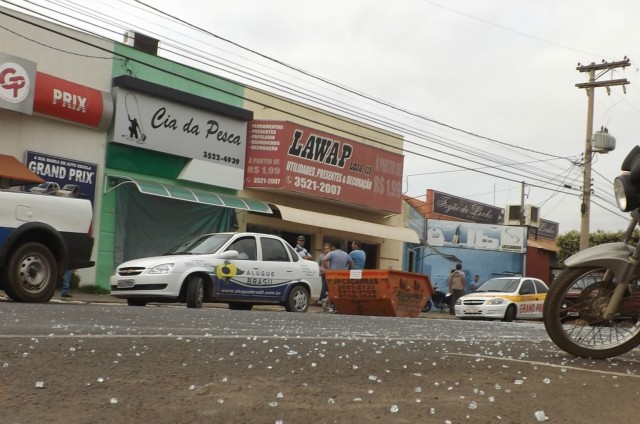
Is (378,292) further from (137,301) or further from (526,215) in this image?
(526,215)

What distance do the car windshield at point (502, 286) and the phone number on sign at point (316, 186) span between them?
6148 millimetres

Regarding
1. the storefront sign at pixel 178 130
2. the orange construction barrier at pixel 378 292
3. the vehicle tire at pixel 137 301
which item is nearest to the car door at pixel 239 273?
the vehicle tire at pixel 137 301

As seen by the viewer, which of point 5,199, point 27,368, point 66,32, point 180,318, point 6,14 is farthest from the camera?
point 66,32

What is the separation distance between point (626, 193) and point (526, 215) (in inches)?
2147

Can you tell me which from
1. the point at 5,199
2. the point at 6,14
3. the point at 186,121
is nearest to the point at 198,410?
the point at 5,199

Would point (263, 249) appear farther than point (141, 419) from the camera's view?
Yes

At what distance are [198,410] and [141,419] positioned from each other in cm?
27

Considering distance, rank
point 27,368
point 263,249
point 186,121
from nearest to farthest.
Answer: point 27,368 < point 263,249 < point 186,121

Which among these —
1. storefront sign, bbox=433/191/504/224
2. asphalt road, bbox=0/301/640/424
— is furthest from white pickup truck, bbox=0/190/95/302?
storefront sign, bbox=433/191/504/224

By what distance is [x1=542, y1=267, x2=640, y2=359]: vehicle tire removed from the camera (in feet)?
19.7

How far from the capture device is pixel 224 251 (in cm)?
1559

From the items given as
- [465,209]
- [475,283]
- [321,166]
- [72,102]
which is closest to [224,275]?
[72,102]

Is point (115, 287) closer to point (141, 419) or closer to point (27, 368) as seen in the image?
point (27, 368)

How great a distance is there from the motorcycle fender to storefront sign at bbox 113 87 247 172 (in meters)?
17.8
